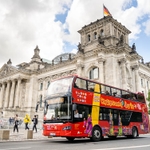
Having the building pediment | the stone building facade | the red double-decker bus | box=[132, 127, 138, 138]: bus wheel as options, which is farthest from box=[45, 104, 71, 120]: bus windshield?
the building pediment

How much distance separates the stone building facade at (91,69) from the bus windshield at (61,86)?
2171 cm

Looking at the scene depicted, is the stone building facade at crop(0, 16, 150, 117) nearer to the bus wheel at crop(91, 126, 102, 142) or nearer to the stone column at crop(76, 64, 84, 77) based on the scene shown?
the stone column at crop(76, 64, 84, 77)

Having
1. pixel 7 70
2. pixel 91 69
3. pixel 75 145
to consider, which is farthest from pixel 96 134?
pixel 7 70

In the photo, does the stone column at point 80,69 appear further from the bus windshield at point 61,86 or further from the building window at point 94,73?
the bus windshield at point 61,86

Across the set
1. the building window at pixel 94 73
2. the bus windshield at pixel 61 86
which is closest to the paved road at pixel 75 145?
the bus windshield at pixel 61 86

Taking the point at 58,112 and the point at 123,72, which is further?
the point at 123,72

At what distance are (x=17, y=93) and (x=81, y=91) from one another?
40.5 metres

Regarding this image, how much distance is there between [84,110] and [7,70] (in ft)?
162

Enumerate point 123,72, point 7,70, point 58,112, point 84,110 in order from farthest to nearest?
1. point 7,70
2. point 123,72
3. point 84,110
4. point 58,112

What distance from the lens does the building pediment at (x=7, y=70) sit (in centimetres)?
5355

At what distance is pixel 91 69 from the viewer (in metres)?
38.7

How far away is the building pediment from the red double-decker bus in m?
41.0

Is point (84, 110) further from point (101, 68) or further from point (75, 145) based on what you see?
point (101, 68)

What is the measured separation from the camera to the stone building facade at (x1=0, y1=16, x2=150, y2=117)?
36.1 meters
